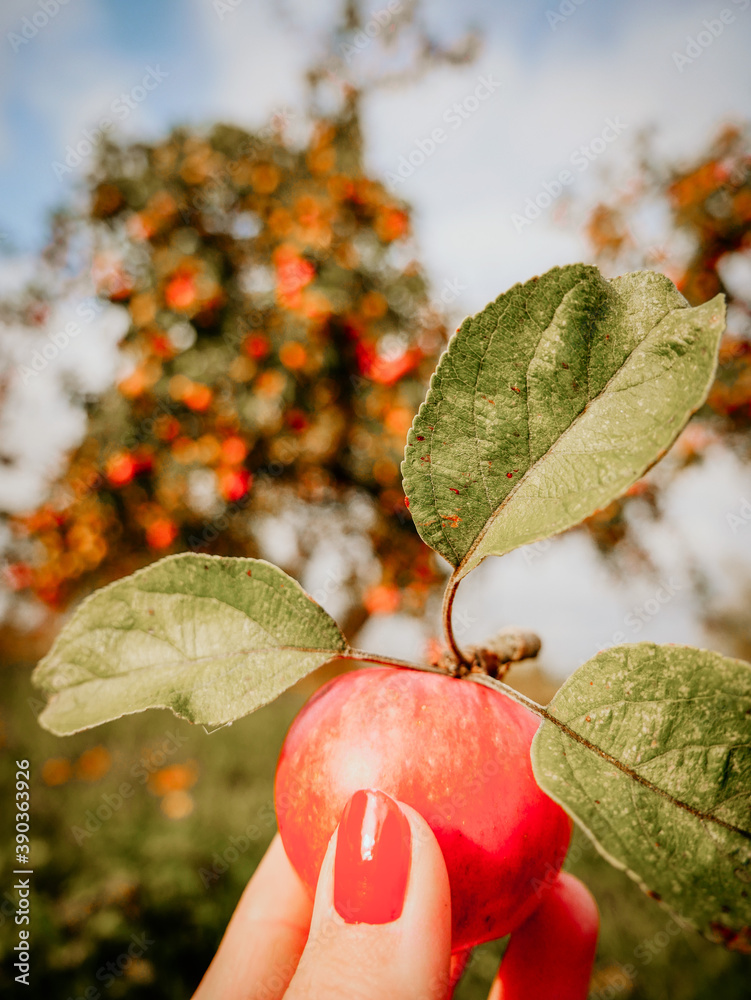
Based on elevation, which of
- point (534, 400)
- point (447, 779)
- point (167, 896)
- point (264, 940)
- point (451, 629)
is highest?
point (534, 400)

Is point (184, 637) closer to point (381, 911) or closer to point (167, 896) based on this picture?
point (381, 911)

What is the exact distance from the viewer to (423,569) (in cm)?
275

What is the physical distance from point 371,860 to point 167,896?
1720mm

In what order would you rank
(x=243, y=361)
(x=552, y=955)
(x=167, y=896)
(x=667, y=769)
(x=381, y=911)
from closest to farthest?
(x=667, y=769) < (x=381, y=911) < (x=552, y=955) < (x=167, y=896) < (x=243, y=361)

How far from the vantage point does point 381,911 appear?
50 cm

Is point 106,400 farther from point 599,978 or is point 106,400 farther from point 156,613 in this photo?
point 599,978

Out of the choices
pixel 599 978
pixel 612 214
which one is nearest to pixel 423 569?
pixel 599 978

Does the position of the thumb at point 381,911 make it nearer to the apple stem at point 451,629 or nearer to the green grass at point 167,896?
the apple stem at point 451,629

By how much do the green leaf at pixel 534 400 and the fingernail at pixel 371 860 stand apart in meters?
0.20

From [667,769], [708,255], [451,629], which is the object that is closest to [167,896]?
[451,629]

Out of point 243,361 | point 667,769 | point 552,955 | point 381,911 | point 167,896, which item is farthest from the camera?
point 243,361

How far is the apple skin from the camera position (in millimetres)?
490

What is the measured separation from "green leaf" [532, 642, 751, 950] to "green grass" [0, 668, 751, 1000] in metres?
1.61

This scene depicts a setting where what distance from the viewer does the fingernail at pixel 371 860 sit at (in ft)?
1.53
